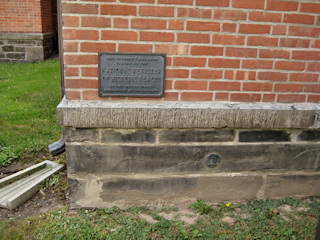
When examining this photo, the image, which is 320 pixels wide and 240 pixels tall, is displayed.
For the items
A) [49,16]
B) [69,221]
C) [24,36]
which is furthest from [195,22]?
[49,16]

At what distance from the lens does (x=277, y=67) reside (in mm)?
2842

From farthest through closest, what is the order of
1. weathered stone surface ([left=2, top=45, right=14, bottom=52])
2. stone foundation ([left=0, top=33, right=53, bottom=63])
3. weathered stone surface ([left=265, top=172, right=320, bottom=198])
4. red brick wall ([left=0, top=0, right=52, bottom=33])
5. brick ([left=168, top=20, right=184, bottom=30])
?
1. weathered stone surface ([left=2, top=45, right=14, bottom=52])
2. stone foundation ([left=0, top=33, right=53, bottom=63])
3. red brick wall ([left=0, top=0, right=52, bottom=33])
4. weathered stone surface ([left=265, top=172, right=320, bottom=198])
5. brick ([left=168, top=20, right=184, bottom=30])

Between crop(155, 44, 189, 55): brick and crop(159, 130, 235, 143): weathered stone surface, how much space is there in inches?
26.2

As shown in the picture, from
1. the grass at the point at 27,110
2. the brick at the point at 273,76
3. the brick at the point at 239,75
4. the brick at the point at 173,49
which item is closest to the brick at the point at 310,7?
the brick at the point at 273,76

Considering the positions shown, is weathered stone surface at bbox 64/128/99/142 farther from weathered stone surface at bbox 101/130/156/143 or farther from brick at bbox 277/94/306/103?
brick at bbox 277/94/306/103

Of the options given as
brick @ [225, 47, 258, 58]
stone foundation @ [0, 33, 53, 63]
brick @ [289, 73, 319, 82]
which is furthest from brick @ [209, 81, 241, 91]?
stone foundation @ [0, 33, 53, 63]

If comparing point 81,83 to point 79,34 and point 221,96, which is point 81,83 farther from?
point 221,96

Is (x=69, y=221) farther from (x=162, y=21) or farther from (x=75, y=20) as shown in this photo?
(x=162, y=21)

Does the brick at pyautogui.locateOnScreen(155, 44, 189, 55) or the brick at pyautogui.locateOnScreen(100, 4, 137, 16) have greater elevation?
the brick at pyautogui.locateOnScreen(100, 4, 137, 16)

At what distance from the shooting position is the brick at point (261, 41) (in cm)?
275

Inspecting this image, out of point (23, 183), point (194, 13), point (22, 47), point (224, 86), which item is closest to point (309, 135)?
point (224, 86)

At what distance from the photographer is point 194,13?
2646 mm

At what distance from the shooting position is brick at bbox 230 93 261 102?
9.40ft

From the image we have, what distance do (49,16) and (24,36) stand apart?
140cm
